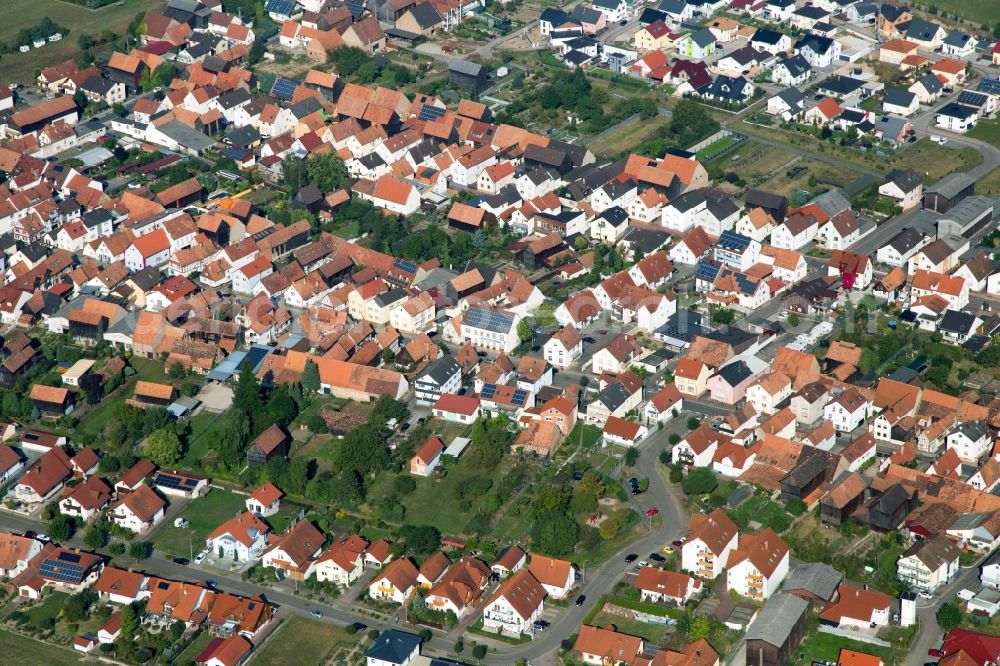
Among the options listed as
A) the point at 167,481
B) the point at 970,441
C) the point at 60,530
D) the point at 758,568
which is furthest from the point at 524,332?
the point at 60,530

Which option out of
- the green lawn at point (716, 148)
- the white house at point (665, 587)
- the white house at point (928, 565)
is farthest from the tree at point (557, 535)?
the green lawn at point (716, 148)

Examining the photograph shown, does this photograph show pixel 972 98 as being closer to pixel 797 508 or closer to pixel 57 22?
pixel 797 508

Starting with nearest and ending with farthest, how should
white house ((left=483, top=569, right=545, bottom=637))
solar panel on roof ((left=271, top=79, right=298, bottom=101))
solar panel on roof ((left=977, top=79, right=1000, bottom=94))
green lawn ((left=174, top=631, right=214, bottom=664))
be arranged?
green lawn ((left=174, top=631, right=214, bottom=664)) < white house ((left=483, top=569, right=545, bottom=637)) < solar panel on roof ((left=977, top=79, right=1000, bottom=94)) < solar panel on roof ((left=271, top=79, right=298, bottom=101))

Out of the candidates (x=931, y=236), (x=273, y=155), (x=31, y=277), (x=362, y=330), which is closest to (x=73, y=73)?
(x=273, y=155)

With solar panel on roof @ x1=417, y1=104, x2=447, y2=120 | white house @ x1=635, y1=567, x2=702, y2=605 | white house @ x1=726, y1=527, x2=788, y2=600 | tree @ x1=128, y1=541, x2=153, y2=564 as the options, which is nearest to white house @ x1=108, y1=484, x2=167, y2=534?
tree @ x1=128, y1=541, x2=153, y2=564

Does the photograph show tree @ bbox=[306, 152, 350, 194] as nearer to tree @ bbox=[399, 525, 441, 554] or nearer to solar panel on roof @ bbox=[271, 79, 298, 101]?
solar panel on roof @ bbox=[271, 79, 298, 101]

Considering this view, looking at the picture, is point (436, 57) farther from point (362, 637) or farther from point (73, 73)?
point (362, 637)
